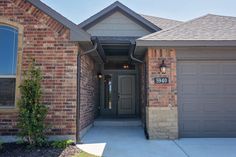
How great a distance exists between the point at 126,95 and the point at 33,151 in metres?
7.89

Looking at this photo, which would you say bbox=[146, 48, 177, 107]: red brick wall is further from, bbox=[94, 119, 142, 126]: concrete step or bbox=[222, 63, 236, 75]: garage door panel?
bbox=[94, 119, 142, 126]: concrete step

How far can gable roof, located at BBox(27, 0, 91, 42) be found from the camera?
23.4 feet

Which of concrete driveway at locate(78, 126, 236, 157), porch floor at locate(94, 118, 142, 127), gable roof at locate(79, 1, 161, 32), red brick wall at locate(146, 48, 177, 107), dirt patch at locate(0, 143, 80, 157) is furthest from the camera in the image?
gable roof at locate(79, 1, 161, 32)

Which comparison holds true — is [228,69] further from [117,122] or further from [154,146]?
[117,122]

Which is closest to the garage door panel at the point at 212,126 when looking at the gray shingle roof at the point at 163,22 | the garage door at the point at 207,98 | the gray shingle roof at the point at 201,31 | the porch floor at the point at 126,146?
the garage door at the point at 207,98

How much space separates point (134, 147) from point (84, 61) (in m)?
3.57

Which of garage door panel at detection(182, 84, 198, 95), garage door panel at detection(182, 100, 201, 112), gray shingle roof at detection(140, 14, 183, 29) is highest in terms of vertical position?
gray shingle roof at detection(140, 14, 183, 29)

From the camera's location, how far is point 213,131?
321 inches

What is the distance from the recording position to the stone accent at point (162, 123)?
25.9 feet

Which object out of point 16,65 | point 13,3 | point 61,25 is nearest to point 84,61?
point 61,25

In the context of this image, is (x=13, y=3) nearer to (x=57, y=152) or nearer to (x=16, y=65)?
(x=16, y=65)

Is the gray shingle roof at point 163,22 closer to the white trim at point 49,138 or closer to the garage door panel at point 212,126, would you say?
the garage door panel at point 212,126

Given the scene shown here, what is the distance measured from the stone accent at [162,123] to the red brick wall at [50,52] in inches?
99.4

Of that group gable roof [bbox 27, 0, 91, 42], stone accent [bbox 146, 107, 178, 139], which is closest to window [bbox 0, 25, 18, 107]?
gable roof [bbox 27, 0, 91, 42]
